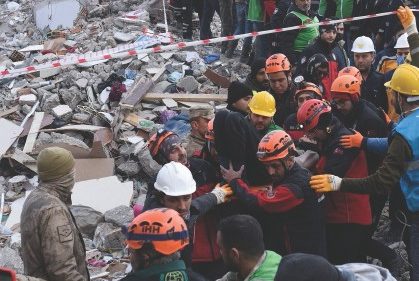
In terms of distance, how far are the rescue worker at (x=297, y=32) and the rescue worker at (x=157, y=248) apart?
5674 millimetres

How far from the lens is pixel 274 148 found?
14.3 feet

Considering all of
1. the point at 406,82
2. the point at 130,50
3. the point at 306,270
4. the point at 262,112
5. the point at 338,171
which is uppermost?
the point at 406,82

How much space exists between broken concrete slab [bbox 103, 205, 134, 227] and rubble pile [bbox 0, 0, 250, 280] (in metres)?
0.01

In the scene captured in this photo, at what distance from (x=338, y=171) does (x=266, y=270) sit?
1942 millimetres

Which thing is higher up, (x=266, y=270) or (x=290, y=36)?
(x=290, y=36)

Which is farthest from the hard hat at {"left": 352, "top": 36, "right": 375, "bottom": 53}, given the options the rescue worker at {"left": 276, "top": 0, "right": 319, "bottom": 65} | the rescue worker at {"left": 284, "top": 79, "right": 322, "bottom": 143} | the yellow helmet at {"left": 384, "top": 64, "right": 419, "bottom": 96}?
the yellow helmet at {"left": 384, "top": 64, "right": 419, "bottom": 96}

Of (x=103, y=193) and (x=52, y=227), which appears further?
(x=103, y=193)

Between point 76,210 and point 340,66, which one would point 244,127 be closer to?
point 76,210

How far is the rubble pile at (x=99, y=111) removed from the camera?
655 cm

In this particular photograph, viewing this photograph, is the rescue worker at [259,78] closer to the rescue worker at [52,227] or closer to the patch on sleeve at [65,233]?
the rescue worker at [52,227]

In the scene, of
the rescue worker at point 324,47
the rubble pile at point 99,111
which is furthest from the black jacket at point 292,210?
the rescue worker at point 324,47

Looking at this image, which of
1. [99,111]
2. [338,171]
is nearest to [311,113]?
[338,171]

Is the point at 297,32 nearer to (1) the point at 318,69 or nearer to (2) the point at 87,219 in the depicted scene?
(1) the point at 318,69

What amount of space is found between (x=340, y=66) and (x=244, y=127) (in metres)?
3.34
